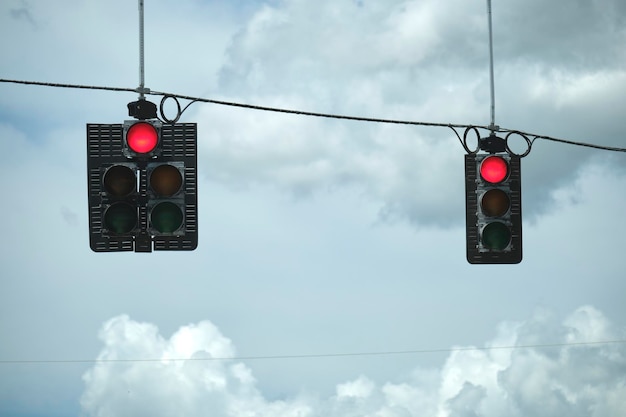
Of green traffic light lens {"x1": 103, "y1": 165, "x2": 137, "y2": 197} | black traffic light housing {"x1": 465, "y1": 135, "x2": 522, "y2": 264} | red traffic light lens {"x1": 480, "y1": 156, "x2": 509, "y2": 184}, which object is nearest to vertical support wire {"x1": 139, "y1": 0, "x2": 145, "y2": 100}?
green traffic light lens {"x1": 103, "y1": 165, "x2": 137, "y2": 197}

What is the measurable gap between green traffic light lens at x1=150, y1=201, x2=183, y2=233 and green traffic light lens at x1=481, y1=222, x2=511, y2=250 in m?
3.06

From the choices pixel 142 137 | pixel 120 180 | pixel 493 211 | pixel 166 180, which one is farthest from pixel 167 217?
pixel 493 211

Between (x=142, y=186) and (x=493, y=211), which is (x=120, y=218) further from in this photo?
(x=493, y=211)

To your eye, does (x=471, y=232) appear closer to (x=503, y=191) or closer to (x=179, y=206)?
(x=503, y=191)

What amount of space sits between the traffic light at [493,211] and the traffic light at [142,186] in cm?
284

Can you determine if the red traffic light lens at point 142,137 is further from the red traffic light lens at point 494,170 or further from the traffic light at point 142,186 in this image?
the red traffic light lens at point 494,170

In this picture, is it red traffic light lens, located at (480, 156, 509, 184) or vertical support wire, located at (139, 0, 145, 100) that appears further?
red traffic light lens, located at (480, 156, 509, 184)

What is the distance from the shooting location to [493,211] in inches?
415

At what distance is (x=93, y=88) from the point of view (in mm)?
10719

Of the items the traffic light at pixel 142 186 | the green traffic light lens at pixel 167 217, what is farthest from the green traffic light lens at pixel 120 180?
the green traffic light lens at pixel 167 217

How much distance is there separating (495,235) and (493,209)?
0.26 metres

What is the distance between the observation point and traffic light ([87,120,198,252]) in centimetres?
961

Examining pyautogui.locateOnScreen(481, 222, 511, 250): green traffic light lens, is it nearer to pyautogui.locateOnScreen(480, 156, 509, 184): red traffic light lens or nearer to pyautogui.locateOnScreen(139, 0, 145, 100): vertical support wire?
pyautogui.locateOnScreen(480, 156, 509, 184): red traffic light lens

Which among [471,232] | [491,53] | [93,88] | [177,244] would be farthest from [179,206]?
[491,53]
